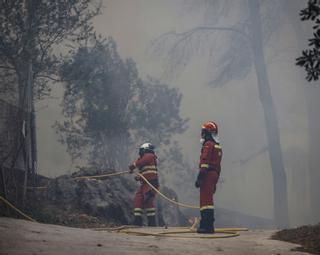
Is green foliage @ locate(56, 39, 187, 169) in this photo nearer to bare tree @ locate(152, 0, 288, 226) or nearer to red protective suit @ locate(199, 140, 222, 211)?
bare tree @ locate(152, 0, 288, 226)

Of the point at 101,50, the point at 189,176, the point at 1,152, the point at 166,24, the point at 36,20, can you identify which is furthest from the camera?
the point at 166,24

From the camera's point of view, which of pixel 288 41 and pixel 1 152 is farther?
pixel 288 41

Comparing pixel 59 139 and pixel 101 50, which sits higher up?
pixel 101 50

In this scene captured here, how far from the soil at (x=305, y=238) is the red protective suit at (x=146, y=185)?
3477 millimetres

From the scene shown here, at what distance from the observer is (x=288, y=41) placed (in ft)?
74.1

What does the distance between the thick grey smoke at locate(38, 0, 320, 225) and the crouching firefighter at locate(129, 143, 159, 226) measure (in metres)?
11.9

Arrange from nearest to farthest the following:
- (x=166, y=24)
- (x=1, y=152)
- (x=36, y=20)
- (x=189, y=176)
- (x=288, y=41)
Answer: (x=1, y=152)
(x=36, y=20)
(x=189, y=176)
(x=288, y=41)
(x=166, y=24)

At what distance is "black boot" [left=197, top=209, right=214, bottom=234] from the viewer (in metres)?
7.69

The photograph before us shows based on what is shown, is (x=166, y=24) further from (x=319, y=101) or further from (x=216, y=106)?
(x=319, y=101)

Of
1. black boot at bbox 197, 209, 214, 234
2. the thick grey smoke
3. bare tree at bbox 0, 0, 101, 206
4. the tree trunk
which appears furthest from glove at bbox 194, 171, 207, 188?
the thick grey smoke

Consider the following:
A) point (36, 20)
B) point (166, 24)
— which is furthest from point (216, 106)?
point (36, 20)

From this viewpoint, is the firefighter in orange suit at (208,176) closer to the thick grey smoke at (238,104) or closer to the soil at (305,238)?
the soil at (305,238)

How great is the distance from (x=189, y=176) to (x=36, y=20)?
10169 mm

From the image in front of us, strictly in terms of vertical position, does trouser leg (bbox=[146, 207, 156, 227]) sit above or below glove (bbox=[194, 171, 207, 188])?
below
